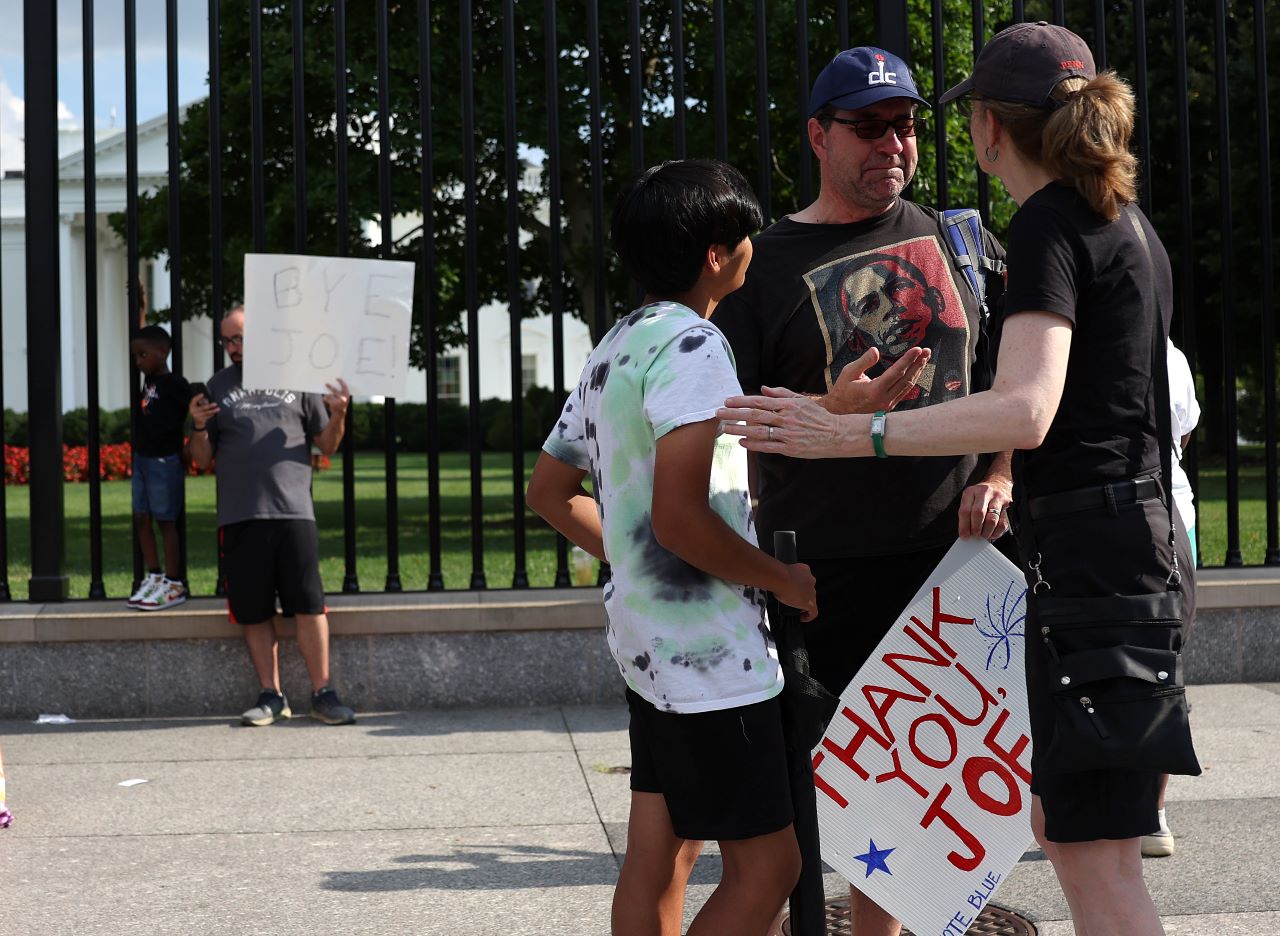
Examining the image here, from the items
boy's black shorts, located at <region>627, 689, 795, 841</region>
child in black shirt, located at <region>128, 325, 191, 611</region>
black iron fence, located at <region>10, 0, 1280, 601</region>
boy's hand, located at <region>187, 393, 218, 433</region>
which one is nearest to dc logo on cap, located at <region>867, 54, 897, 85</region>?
boy's black shorts, located at <region>627, 689, 795, 841</region>

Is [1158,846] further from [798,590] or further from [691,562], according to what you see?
[691,562]

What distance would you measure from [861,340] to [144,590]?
4.16m

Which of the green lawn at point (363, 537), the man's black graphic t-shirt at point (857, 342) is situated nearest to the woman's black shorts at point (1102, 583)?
the man's black graphic t-shirt at point (857, 342)

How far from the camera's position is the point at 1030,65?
2.58 meters

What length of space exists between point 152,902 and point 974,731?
226 cm

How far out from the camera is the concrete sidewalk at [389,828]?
399cm

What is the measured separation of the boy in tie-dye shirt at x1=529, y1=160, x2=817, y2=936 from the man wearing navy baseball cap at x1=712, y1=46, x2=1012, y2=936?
0.67 metres

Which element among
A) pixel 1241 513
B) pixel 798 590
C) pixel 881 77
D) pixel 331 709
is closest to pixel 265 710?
pixel 331 709

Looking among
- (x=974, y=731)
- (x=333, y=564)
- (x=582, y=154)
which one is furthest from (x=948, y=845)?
(x=582, y=154)

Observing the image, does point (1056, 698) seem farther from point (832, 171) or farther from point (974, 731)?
point (832, 171)

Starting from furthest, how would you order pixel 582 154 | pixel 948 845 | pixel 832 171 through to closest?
pixel 582 154 < pixel 832 171 < pixel 948 845

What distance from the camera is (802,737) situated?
2.73 metres

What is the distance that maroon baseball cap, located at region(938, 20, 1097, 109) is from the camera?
2570 mm

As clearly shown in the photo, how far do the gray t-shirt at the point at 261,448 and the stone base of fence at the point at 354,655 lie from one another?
469 mm
